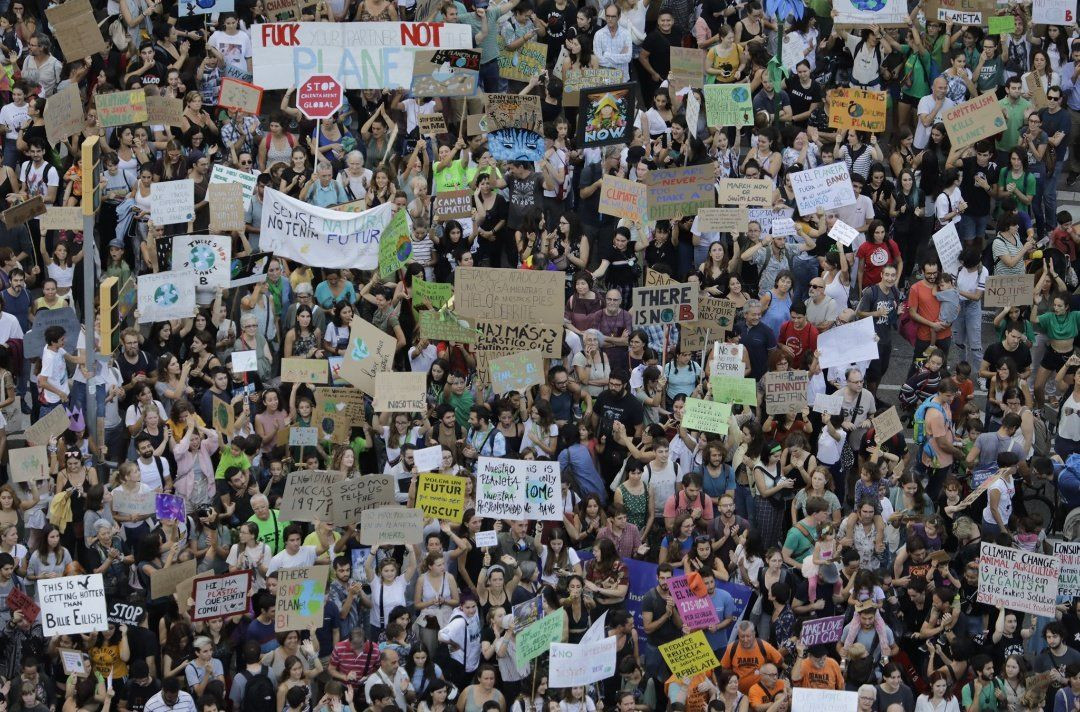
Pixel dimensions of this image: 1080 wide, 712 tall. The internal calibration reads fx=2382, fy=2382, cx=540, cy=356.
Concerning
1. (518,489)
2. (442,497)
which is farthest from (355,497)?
(518,489)

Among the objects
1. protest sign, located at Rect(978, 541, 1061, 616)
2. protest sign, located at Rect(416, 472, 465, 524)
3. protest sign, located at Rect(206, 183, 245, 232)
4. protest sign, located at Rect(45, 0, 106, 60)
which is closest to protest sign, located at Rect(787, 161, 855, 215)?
protest sign, located at Rect(978, 541, 1061, 616)

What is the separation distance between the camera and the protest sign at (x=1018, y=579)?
57.3ft

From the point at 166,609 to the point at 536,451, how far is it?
3.10 m

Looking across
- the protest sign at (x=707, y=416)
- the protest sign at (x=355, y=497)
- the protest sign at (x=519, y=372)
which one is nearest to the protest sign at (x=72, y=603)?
the protest sign at (x=355, y=497)

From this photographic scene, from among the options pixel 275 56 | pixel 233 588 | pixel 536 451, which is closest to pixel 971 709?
pixel 536 451

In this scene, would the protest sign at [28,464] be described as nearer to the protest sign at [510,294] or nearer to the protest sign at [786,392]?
the protest sign at [510,294]

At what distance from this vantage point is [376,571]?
697 inches

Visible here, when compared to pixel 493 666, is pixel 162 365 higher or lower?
higher

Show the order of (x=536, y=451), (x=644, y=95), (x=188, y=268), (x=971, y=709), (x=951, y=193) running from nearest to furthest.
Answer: (x=971, y=709)
(x=536, y=451)
(x=188, y=268)
(x=951, y=193)
(x=644, y=95)

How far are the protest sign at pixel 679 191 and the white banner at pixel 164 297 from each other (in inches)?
162

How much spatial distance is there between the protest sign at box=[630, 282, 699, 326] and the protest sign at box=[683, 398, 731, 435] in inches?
45.0

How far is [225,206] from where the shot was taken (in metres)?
20.5

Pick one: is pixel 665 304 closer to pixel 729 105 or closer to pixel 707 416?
pixel 707 416

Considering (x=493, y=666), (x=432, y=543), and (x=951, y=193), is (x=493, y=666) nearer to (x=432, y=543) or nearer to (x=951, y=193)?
(x=432, y=543)
